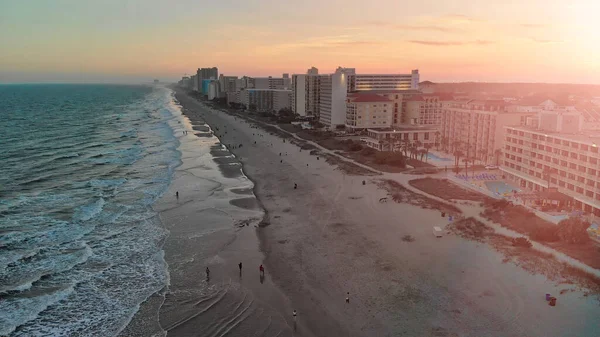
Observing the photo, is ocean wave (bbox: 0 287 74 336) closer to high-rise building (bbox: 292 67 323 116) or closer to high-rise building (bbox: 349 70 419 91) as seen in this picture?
high-rise building (bbox: 349 70 419 91)

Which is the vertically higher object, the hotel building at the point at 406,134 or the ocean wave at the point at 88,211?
the hotel building at the point at 406,134

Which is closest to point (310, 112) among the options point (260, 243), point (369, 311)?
point (260, 243)

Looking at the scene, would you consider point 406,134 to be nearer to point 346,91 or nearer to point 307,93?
point 346,91

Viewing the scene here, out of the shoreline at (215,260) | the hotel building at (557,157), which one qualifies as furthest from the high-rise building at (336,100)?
the hotel building at (557,157)

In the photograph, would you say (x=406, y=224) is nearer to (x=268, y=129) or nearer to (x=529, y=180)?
(x=529, y=180)

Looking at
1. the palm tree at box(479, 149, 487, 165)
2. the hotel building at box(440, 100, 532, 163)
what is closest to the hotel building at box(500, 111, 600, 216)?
the hotel building at box(440, 100, 532, 163)

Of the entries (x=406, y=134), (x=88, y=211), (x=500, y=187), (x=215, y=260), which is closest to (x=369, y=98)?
(x=406, y=134)

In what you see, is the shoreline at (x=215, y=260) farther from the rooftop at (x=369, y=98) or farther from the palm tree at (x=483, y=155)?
the rooftop at (x=369, y=98)
